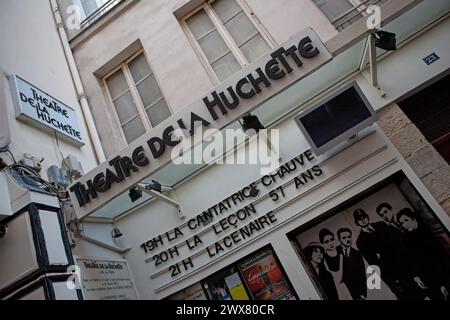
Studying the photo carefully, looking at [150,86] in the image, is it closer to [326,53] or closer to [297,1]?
Answer: [297,1]

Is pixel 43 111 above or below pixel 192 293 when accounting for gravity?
above

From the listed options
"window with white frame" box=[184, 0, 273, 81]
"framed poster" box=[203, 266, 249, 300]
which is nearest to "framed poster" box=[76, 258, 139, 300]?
"framed poster" box=[203, 266, 249, 300]

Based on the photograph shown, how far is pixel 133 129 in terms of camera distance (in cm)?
610

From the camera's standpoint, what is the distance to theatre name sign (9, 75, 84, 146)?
15.7 ft

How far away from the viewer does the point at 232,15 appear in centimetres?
589

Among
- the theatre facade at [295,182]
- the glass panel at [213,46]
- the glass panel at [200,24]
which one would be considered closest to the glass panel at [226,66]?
the glass panel at [213,46]

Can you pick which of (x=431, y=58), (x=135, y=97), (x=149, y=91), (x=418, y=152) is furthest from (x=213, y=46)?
(x=418, y=152)

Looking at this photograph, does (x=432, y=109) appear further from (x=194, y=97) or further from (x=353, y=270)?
(x=194, y=97)

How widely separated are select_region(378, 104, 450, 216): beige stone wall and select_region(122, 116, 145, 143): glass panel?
4402 millimetres

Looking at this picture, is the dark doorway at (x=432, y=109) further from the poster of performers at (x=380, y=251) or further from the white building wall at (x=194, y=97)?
the poster of performers at (x=380, y=251)

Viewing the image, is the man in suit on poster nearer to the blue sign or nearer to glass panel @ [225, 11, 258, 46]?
the blue sign

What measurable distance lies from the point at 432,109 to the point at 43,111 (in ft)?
20.8

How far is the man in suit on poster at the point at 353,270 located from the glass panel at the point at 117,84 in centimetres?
541

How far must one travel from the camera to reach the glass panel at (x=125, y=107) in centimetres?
626
